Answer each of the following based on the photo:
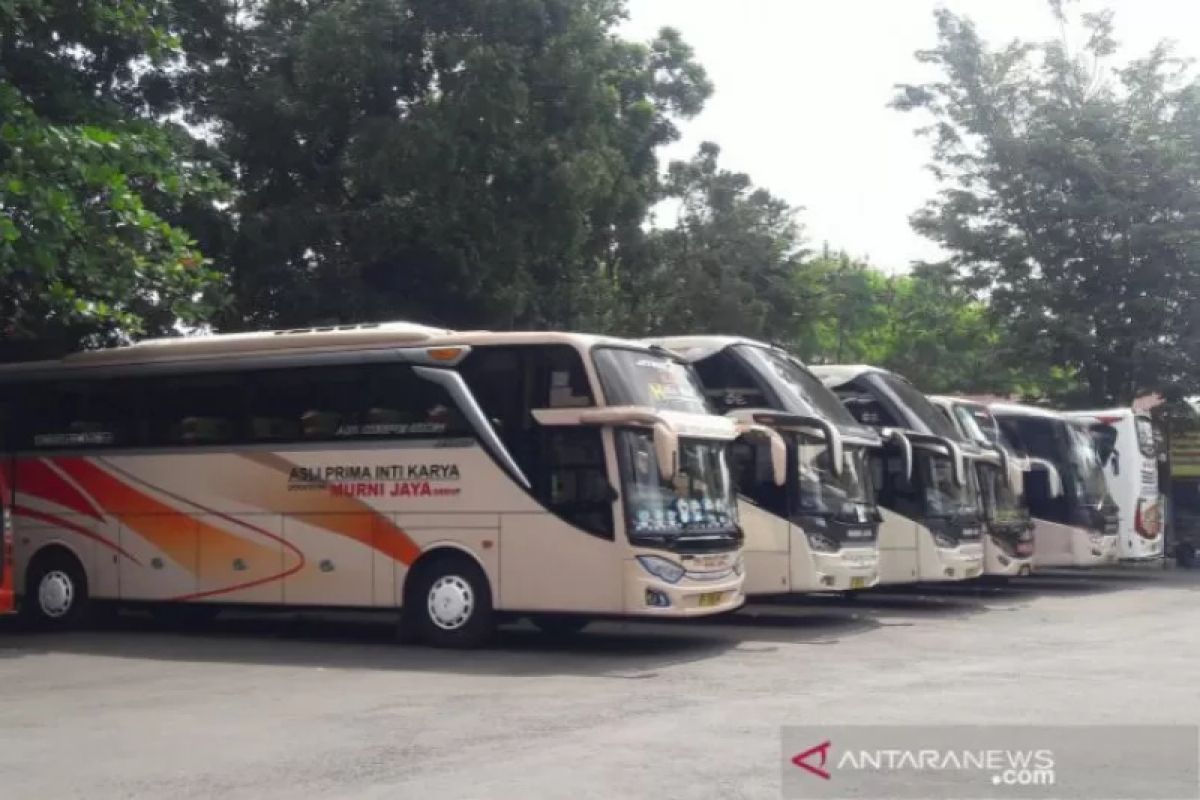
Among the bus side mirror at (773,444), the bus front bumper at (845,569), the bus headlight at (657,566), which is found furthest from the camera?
the bus front bumper at (845,569)

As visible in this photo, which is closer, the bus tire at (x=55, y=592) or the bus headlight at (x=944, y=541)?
the bus tire at (x=55, y=592)

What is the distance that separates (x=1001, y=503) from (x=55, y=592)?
13494 millimetres

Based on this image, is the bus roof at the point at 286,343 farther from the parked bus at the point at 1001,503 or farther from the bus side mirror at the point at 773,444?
the parked bus at the point at 1001,503

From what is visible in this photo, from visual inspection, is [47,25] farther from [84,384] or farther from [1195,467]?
[1195,467]

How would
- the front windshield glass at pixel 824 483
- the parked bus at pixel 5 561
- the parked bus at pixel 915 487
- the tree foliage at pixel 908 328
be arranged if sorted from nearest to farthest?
the parked bus at pixel 5 561 → the front windshield glass at pixel 824 483 → the parked bus at pixel 915 487 → the tree foliage at pixel 908 328

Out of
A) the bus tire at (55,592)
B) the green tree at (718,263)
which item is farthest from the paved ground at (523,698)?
the green tree at (718,263)

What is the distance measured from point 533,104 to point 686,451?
1015 cm

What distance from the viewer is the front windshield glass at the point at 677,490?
49.3 feet

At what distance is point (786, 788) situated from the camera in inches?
332

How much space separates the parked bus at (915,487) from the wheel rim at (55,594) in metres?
10.2

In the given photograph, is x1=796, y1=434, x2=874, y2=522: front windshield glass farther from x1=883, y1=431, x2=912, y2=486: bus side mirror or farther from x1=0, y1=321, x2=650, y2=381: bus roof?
x1=0, y1=321, x2=650, y2=381: bus roof

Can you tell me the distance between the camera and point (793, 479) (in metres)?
18.2

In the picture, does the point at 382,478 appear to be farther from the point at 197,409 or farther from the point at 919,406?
the point at 919,406

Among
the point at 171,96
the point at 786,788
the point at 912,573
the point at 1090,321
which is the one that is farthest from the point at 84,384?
the point at 1090,321
